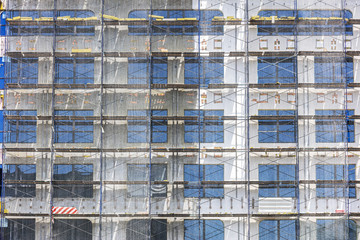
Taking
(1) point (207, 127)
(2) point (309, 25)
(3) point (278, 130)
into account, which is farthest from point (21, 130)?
(2) point (309, 25)

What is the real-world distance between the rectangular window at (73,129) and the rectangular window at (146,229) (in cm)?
506

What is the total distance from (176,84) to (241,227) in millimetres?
8389

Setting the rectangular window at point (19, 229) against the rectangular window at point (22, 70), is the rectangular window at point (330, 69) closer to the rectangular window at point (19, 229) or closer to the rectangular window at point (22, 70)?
the rectangular window at point (22, 70)

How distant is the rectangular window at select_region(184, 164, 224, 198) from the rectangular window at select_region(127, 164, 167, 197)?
1.24m

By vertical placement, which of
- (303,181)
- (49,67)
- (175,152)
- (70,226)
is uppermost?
(49,67)

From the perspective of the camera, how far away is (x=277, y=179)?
20094 millimetres

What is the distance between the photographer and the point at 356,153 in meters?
20.3

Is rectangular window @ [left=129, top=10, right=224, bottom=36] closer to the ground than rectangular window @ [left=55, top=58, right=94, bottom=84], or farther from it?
farther from it

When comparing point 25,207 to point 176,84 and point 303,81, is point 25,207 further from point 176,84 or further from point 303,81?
point 303,81

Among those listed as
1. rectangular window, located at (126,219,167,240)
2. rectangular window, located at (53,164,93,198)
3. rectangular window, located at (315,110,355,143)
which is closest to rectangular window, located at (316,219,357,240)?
rectangular window, located at (315,110,355,143)

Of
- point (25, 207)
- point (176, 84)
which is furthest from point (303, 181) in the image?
point (25, 207)

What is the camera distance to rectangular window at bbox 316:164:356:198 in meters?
19.7

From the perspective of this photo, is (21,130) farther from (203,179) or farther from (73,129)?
(203,179)

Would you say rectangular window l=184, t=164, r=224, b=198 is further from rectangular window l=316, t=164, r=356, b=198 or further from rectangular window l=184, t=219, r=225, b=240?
rectangular window l=316, t=164, r=356, b=198
